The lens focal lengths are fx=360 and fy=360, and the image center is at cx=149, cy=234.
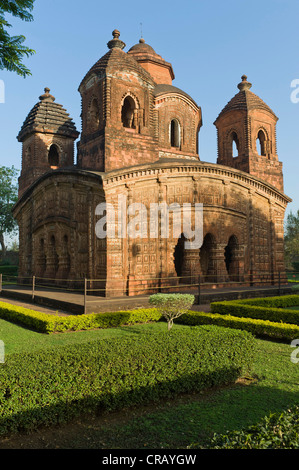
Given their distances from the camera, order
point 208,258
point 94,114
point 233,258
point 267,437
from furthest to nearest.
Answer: point 233,258 < point 208,258 < point 94,114 < point 267,437

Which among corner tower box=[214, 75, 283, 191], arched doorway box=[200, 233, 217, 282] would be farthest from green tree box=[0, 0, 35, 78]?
corner tower box=[214, 75, 283, 191]

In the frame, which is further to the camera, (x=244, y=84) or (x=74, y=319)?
(x=244, y=84)

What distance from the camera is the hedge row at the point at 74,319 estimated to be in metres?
9.48

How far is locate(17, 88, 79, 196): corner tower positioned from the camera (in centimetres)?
2214

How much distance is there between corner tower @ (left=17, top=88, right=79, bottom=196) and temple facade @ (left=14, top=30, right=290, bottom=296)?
0.07 m

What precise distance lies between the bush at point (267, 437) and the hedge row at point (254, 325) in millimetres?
5520

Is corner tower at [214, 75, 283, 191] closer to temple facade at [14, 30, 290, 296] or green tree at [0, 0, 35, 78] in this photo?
temple facade at [14, 30, 290, 296]

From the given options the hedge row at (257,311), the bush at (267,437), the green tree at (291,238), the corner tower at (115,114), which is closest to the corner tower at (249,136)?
the corner tower at (115,114)

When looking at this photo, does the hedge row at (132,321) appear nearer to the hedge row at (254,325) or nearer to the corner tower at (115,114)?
the hedge row at (254,325)

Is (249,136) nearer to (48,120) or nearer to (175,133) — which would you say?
(175,133)

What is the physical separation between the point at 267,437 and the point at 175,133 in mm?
19084

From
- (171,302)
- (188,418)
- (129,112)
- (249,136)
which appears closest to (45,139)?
(129,112)

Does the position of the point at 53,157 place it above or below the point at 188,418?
above

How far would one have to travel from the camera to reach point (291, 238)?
51.1 metres
